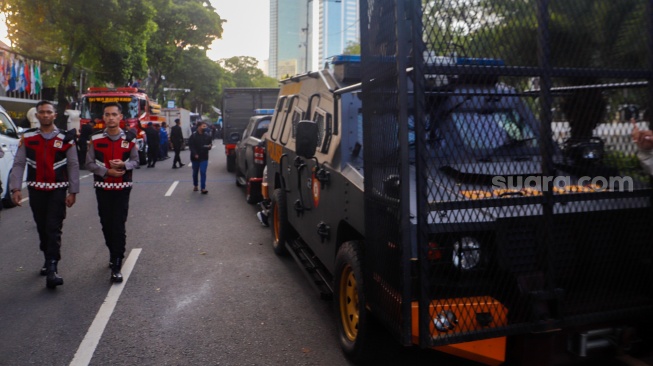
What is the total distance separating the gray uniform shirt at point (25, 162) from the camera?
6184 millimetres

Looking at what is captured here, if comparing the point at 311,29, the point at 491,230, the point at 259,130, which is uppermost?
the point at 311,29

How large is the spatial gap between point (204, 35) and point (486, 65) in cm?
4982

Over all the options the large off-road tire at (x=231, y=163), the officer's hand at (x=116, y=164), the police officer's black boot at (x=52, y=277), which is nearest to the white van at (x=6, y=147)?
the police officer's black boot at (x=52, y=277)

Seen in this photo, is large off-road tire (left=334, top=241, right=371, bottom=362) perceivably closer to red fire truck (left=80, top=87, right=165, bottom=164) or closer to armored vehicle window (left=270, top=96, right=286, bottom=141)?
armored vehicle window (left=270, top=96, right=286, bottom=141)

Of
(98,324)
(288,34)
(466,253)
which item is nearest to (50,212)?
(98,324)

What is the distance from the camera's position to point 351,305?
442cm

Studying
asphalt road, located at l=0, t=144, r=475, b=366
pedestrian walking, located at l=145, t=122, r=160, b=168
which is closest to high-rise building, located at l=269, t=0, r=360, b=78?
pedestrian walking, located at l=145, t=122, r=160, b=168

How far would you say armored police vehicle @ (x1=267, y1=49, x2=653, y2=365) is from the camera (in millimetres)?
3287

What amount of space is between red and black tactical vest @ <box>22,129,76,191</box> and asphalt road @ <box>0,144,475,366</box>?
1.10m

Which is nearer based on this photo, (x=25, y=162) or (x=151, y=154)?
(x=25, y=162)

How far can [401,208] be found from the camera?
10.8ft

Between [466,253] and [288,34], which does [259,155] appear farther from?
[288,34]

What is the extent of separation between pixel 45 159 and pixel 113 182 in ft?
2.27

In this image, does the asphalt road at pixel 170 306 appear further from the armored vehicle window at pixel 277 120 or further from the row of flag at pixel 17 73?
Result: the row of flag at pixel 17 73
